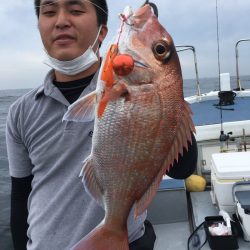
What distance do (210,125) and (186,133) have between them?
5080 mm

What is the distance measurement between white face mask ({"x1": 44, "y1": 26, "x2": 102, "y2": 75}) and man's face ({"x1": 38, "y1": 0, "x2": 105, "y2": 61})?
27mm

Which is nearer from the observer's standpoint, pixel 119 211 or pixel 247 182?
pixel 119 211

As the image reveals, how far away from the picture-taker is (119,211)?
1.57 meters

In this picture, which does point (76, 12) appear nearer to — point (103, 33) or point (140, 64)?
point (103, 33)

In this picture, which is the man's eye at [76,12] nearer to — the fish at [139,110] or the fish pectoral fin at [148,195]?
the fish at [139,110]

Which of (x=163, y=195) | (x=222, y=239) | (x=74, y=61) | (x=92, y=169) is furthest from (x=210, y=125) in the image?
(x=92, y=169)

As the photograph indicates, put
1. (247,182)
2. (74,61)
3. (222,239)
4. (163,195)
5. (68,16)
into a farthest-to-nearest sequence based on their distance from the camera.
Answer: (163,195)
(247,182)
(222,239)
(74,61)
(68,16)

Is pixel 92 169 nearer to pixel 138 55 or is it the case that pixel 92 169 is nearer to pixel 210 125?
pixel 138 55

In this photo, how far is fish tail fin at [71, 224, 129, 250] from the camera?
61.4 inches

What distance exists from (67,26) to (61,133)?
0.62 meters

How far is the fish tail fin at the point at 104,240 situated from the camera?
61.4 inches

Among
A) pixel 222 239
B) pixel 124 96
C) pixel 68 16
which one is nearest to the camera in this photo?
pixel 124 96

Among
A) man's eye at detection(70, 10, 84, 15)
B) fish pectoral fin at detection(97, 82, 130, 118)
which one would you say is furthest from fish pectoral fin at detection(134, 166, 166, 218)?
man's eye at detection(70, 10, 84, 15)

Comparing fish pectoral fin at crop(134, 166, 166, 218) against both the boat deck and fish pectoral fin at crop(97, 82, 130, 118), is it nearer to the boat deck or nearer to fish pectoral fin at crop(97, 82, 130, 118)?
fish pectoral fin at crop(97, 82, 130, 118)
